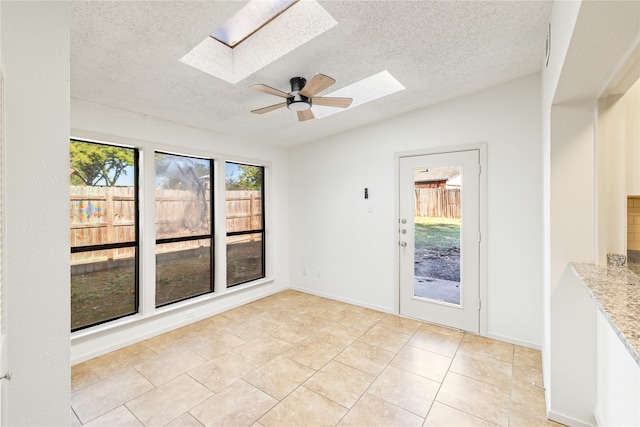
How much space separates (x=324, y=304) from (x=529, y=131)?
3.17m

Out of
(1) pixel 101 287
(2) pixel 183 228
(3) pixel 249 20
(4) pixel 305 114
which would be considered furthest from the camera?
(2) pixel 183 228

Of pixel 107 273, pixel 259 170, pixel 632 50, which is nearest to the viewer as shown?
pixel 632 50

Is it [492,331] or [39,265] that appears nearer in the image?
[39,265]

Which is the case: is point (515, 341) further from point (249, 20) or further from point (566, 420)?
point (249, 20)

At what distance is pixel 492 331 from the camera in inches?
123

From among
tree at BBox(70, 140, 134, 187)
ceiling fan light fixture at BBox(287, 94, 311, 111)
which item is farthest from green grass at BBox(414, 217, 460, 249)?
tree at BBox(70, 140, 134, 187)

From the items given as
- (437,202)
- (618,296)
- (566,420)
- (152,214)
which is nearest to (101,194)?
(152,214)

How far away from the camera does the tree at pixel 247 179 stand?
13.8 feet

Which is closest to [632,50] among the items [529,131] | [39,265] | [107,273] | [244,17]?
[529,131]

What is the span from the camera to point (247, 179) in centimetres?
442

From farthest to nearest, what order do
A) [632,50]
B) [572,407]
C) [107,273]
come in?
1. [107,273]
2. [572,407]
3. [632,50]

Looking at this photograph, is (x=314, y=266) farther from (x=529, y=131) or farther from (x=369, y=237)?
(x=529, y=131)

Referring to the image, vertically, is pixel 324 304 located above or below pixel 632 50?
below

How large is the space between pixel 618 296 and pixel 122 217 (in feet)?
12.4
